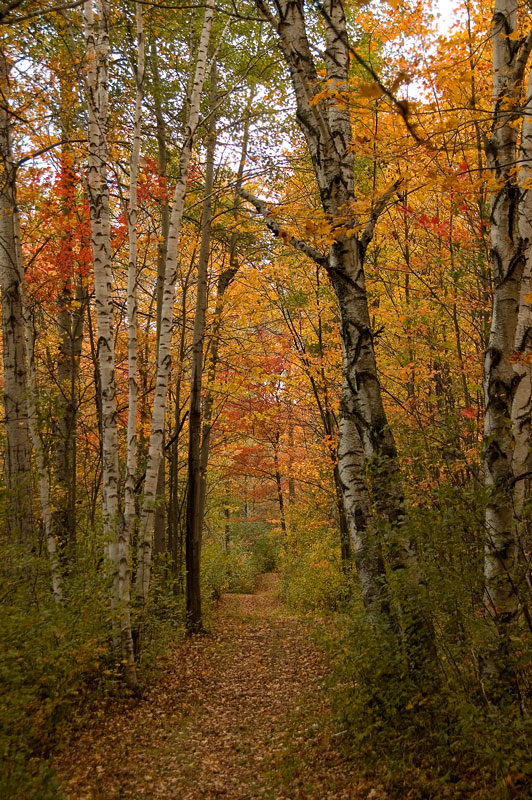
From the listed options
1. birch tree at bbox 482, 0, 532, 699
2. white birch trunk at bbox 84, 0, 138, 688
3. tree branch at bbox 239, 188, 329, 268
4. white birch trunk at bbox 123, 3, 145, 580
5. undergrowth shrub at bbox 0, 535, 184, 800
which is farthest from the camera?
white birch trunk at bbox 123, 3, 145, 580

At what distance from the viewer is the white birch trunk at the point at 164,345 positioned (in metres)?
6.62

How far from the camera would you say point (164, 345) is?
23.0 ft

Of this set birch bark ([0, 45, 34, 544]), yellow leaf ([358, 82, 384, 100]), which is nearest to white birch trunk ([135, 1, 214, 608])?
birch bark ([0, 45, 34, 544])

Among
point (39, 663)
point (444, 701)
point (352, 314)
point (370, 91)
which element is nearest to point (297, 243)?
point (352, 314)

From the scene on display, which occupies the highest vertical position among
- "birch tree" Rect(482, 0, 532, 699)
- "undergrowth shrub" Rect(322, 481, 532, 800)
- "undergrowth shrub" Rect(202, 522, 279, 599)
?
"birch tree" Rect(482, 0, 532, 699)

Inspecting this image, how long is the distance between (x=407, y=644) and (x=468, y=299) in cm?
491

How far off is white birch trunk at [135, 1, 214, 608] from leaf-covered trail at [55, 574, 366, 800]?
1448 mm

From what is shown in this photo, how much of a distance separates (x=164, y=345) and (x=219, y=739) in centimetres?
478

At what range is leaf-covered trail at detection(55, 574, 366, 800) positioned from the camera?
13.2ft

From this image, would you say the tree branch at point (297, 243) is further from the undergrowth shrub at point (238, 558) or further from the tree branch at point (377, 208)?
the undergrowth shrub at point (238, 558)

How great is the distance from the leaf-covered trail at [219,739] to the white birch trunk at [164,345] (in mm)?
1448

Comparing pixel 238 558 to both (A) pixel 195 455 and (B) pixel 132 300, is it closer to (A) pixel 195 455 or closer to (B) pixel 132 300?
(A) pixel 195 455

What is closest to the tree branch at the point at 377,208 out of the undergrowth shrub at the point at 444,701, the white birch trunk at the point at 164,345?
the undergrowth shrub at the point at 444,701

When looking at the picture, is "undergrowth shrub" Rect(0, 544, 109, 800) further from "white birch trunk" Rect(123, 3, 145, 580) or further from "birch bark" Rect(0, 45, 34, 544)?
"white birch trunk" Rect(123, 3, 145, 580)
